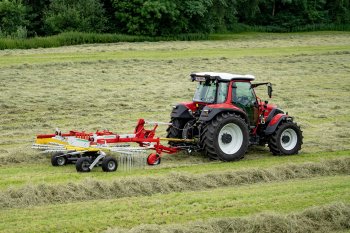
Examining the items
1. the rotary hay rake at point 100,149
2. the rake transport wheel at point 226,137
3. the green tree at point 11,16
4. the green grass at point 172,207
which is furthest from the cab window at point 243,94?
the green tree at point 11,16

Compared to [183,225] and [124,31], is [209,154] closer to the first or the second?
[183,225]

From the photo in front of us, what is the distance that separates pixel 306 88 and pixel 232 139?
46.5 ft

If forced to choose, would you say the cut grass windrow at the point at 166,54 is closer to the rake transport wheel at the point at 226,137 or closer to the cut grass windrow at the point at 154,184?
the rake transport wheel at the point at 226,137

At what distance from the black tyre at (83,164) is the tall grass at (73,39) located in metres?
26.7

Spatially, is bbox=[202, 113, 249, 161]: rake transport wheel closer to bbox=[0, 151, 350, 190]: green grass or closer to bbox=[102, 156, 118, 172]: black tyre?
bbox=[0, 151, 350, 190]: green grass

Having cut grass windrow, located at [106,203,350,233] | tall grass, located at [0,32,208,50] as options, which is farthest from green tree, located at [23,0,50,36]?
cut grass windrow, located at [106,203,350,233]

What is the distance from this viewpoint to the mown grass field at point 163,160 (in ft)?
38.9

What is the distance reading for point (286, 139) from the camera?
58.1ft

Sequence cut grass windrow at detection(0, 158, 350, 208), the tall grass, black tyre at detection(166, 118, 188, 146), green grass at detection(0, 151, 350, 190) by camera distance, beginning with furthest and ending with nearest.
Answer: the tall grass
black tyre at detection(166, 118, 188, 146)
green grass at detection(0, 151, 350, 190)
cut grass windrow at detection(0, 158, 350, 208)

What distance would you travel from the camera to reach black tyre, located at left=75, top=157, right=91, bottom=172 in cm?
1516

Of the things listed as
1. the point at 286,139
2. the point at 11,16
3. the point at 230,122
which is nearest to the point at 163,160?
the point at 230,122

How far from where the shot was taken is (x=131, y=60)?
35.3 meters

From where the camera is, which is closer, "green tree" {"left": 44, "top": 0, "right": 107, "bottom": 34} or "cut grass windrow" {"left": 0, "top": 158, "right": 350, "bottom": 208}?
"cut grass windrow" {"left": 0, "top": 158, "right": 350, "bottom": 208}

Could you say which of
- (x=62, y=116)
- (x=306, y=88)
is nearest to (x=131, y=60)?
(x=306, y=88)
